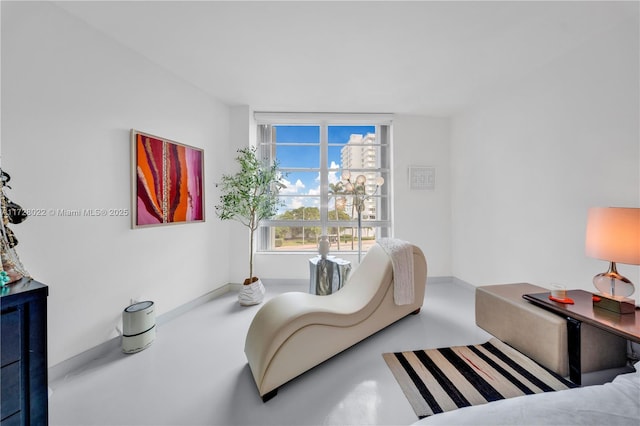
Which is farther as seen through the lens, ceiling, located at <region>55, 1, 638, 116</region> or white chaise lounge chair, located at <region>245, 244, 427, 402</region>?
ceiling, located at <region>55, 1, 638, 116</region>

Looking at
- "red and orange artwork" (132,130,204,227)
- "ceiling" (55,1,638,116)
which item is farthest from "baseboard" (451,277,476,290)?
"red and orange artwork" (132,130,204,227)

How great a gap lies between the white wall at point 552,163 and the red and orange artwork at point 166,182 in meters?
3.75

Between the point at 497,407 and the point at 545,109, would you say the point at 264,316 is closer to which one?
the point at 497,407

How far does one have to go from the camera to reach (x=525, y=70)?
2514mm

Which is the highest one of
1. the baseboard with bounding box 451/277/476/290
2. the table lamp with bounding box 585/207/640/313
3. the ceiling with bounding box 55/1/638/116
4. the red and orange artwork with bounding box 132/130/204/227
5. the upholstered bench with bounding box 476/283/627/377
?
the ceiling with bounding box 55/1/638/116

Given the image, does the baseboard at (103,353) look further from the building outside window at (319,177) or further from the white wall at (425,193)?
the white wall at (425,193)

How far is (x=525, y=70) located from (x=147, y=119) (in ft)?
13.0

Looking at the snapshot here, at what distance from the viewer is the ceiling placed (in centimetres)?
174

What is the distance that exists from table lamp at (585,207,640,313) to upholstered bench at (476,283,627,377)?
27cm

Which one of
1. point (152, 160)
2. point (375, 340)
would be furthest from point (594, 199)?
point (152, 160)

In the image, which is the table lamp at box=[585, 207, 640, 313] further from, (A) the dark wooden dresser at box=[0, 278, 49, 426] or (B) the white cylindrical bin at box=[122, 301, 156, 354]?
(B) the white cylindrical bin at box=[122, 301, 156, 354]

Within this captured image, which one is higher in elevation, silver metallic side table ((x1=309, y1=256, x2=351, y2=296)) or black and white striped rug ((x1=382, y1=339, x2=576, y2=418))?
silver metallic side table ((x1=309, y1=256, x2=351, y2=296))

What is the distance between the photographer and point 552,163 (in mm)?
2367

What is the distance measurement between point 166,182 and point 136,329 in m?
1.43
